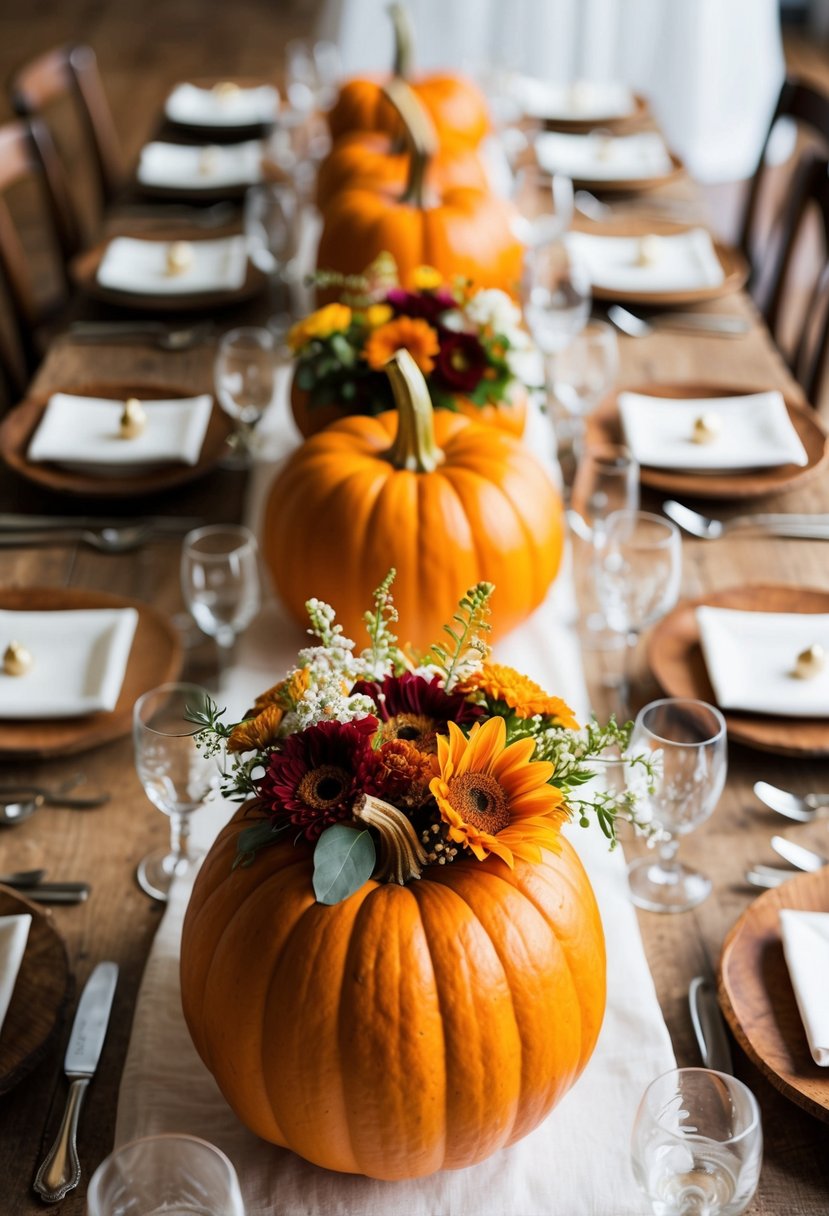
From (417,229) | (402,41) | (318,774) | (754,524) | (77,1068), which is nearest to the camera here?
(318,774)

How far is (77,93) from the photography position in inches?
130

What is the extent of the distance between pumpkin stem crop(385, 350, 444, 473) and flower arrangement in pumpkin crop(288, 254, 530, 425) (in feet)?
0.52

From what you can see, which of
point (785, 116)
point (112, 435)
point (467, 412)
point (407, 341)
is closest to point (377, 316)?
point (407, 341)

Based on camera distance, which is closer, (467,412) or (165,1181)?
(165,1181)

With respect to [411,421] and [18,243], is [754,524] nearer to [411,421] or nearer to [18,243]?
[411,421]

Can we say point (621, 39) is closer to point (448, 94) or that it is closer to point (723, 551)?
point (448, 94)

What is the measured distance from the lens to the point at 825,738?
1461mm

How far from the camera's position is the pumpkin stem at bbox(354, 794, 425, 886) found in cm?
92

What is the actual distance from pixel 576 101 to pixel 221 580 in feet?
7.78

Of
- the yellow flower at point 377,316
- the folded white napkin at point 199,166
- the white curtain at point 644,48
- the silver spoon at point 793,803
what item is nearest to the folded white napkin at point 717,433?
the yellow flower at point 377,316

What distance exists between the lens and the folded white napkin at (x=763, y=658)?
1.49 metres

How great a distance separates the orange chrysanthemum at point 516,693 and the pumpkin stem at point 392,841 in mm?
134

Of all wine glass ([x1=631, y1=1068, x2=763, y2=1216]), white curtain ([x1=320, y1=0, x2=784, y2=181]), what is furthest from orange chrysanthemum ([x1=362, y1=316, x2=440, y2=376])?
white curtain ([x1=320, y1=0, x2=784, y2=181])

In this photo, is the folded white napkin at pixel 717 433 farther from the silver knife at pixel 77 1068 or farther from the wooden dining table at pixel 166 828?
the silver knife at pixel 77 1068
